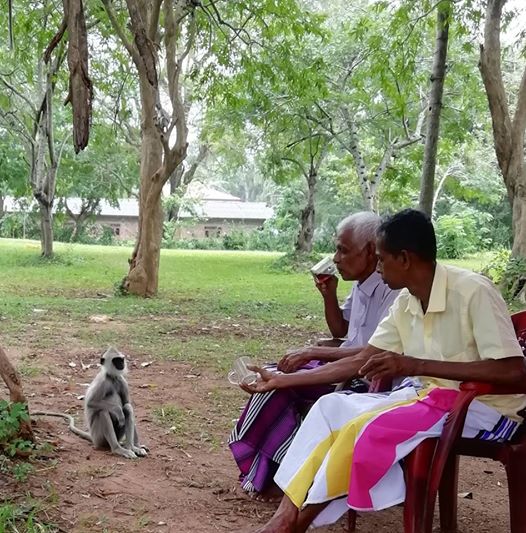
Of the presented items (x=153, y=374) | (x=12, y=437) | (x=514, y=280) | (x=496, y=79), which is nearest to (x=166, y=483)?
(x=12, y=437)

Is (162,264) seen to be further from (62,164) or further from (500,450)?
(500,450)

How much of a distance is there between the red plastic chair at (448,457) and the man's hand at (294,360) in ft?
3.38

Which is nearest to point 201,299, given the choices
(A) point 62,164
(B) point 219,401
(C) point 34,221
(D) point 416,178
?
(B) point 219,401

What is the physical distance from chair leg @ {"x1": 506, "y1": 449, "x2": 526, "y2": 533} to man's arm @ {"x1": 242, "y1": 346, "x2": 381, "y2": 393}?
0.82m

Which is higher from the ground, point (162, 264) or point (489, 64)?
point (489, 64)

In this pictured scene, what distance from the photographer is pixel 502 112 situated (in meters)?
10.9

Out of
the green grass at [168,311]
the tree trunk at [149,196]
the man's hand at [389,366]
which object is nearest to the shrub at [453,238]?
the green grass at [168,311]

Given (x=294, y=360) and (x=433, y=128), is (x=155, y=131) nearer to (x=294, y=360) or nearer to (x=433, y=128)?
(x=433, y=128)

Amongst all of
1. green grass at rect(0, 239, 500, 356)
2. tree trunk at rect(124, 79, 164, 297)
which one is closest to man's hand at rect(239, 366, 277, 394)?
green grass at rect(0, 239, 500, 356)

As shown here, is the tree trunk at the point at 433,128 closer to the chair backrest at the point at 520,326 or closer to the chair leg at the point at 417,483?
the chair backrest at the point at 520,326

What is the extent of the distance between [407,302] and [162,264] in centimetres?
1918

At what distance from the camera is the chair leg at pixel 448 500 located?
3447 mm

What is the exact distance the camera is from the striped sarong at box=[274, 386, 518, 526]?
2637 mm

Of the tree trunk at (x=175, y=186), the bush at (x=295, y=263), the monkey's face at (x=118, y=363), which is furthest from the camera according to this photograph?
the tree trunk at (x=175, y=186)
